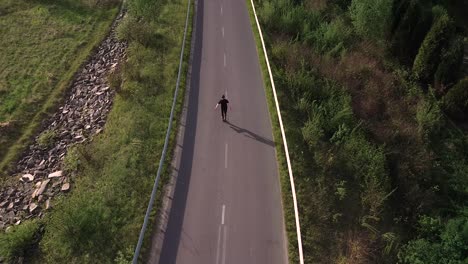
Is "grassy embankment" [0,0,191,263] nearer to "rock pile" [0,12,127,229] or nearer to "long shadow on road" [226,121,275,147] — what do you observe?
"rock pile" [0,12,127,229]

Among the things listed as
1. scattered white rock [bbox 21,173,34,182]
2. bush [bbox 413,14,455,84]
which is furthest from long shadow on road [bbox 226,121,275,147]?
bush [bbox 413,14,455,84]

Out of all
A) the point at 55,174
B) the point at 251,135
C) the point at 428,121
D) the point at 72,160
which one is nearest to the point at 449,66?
the point at 428,121

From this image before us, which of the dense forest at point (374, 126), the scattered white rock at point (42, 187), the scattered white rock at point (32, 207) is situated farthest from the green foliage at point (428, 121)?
the scattered white rock at point (32, 207)

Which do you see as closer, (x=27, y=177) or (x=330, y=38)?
(x=27, y=177)

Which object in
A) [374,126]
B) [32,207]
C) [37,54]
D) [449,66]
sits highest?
[449,66]

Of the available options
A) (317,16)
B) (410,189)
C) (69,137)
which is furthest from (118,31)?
(410,189)

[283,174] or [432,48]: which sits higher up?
[432,48]

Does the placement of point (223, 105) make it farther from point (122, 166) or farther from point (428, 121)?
point (428, 121)

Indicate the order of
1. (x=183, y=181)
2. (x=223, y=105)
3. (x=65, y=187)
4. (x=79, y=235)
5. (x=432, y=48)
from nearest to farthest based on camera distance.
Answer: (x=79, y=235) < (x=183, y=181) < (x=65, y=187) < (x=223, y=105) < (x=432, y=48)
